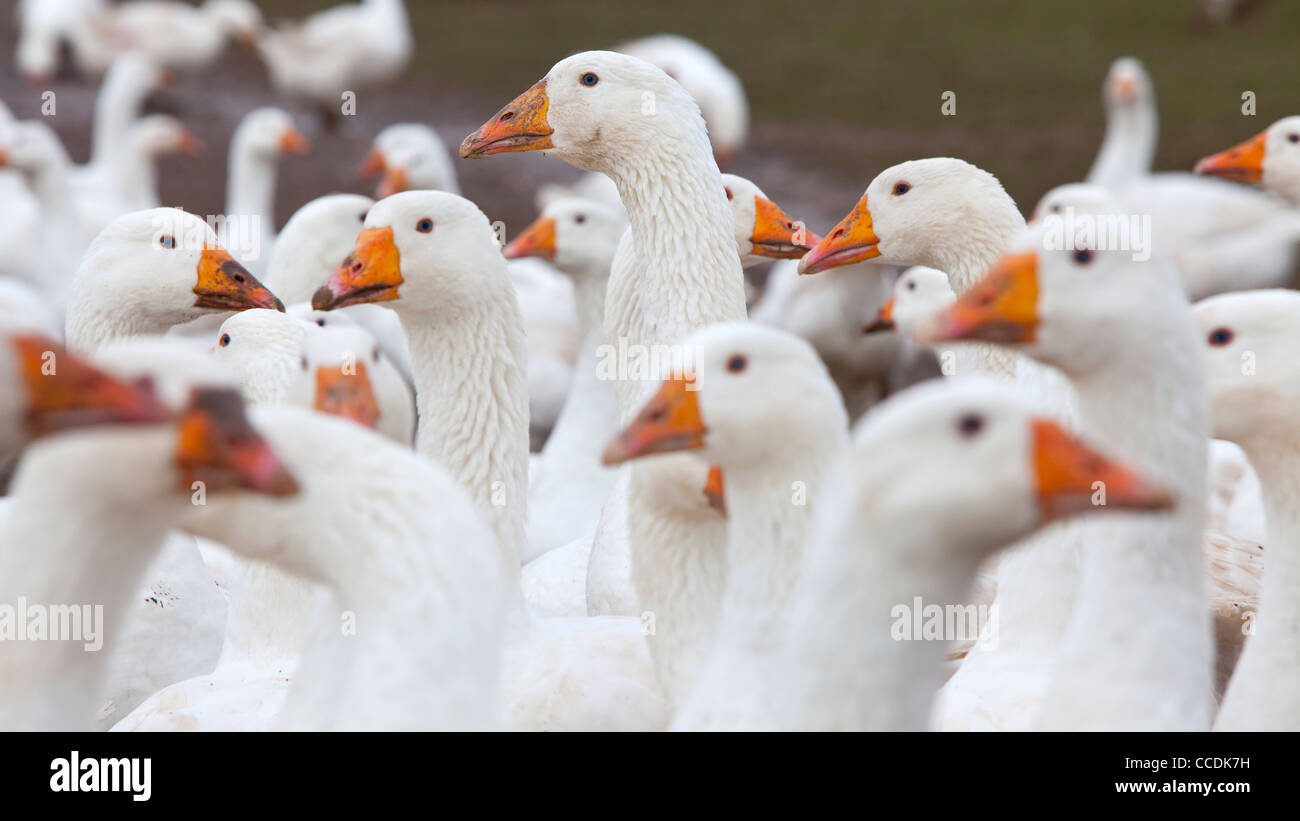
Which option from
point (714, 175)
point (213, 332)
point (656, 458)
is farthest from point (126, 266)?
point (213, 332)

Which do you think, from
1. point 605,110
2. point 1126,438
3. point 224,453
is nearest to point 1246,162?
point 605,110

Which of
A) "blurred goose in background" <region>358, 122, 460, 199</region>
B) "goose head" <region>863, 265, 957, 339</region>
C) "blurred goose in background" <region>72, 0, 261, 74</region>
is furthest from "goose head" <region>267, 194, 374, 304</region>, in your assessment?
"blurred goose in background" <region>72, 0, 261, 74</region>

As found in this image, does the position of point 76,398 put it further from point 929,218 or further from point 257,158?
point 257,158

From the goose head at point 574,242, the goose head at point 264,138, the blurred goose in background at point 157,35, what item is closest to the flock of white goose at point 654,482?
the goose head at point 574,242

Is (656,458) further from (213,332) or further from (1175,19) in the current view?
(1175,19)

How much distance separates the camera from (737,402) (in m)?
3.28

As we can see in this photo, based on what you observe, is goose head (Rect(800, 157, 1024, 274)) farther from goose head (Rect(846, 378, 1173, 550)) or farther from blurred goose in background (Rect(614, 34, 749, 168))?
blurred goose in background (Rect(614, 34, 749, 168))

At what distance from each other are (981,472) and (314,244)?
14.1 ft

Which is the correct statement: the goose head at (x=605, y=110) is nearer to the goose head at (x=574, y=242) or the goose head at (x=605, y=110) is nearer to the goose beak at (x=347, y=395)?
the goose beak at (x=347, y=395)

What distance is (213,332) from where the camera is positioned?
8.09 metres

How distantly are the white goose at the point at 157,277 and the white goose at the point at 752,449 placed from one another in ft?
7.57

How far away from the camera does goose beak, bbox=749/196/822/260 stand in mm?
5605

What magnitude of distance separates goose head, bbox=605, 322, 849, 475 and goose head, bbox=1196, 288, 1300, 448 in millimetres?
1063

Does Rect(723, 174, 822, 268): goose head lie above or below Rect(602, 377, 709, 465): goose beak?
above
